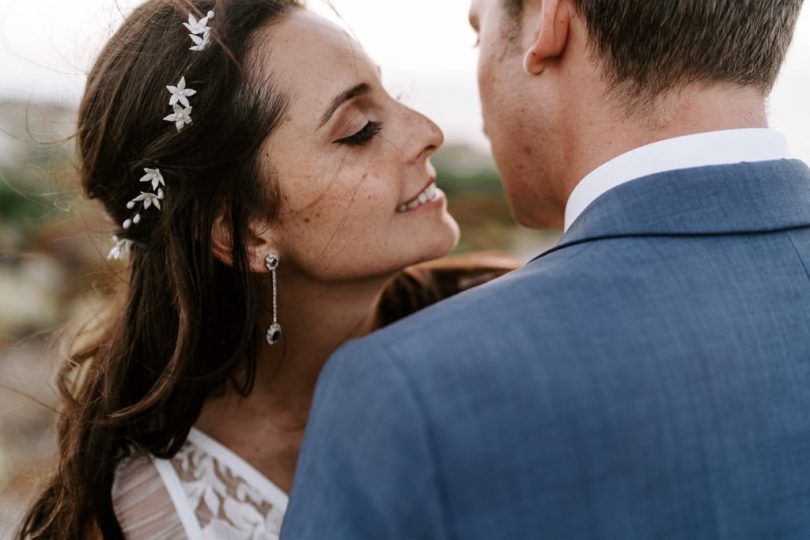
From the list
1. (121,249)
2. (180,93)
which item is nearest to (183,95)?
(180,93)

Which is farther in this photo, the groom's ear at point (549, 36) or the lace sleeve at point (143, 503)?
the lace sleeve at point (143, 503)

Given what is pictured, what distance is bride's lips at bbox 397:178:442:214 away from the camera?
208 centimetres

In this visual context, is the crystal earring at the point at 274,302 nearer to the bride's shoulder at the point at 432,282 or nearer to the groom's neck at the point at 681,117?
the bride's shoulder at the point at 432,282

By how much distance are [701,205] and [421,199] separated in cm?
104

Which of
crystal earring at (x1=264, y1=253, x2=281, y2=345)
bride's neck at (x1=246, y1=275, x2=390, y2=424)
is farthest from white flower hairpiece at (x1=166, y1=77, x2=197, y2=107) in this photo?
bride's neck at (x1=246, y1=275, x2=390, y2=424)

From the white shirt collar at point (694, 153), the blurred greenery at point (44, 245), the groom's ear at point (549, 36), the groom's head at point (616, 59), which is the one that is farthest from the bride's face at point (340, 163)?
the white shirt collar at point (694, 153)

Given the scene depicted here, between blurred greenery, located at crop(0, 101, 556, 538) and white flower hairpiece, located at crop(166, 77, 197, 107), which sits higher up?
white flower hairpiece, located at crop(166, 77, 197, 107)

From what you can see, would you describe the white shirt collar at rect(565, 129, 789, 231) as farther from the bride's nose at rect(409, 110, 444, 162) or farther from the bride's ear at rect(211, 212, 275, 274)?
the bride's ear at rect(211, 212, 275, 274)

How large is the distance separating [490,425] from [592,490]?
0.18 m

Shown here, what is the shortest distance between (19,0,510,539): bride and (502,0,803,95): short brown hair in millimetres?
778

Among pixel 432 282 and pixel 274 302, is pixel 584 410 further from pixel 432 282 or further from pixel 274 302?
pixel 432 282

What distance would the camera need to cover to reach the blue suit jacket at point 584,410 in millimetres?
1027

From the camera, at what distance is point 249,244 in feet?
6.75

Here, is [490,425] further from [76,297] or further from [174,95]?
[76,297]
